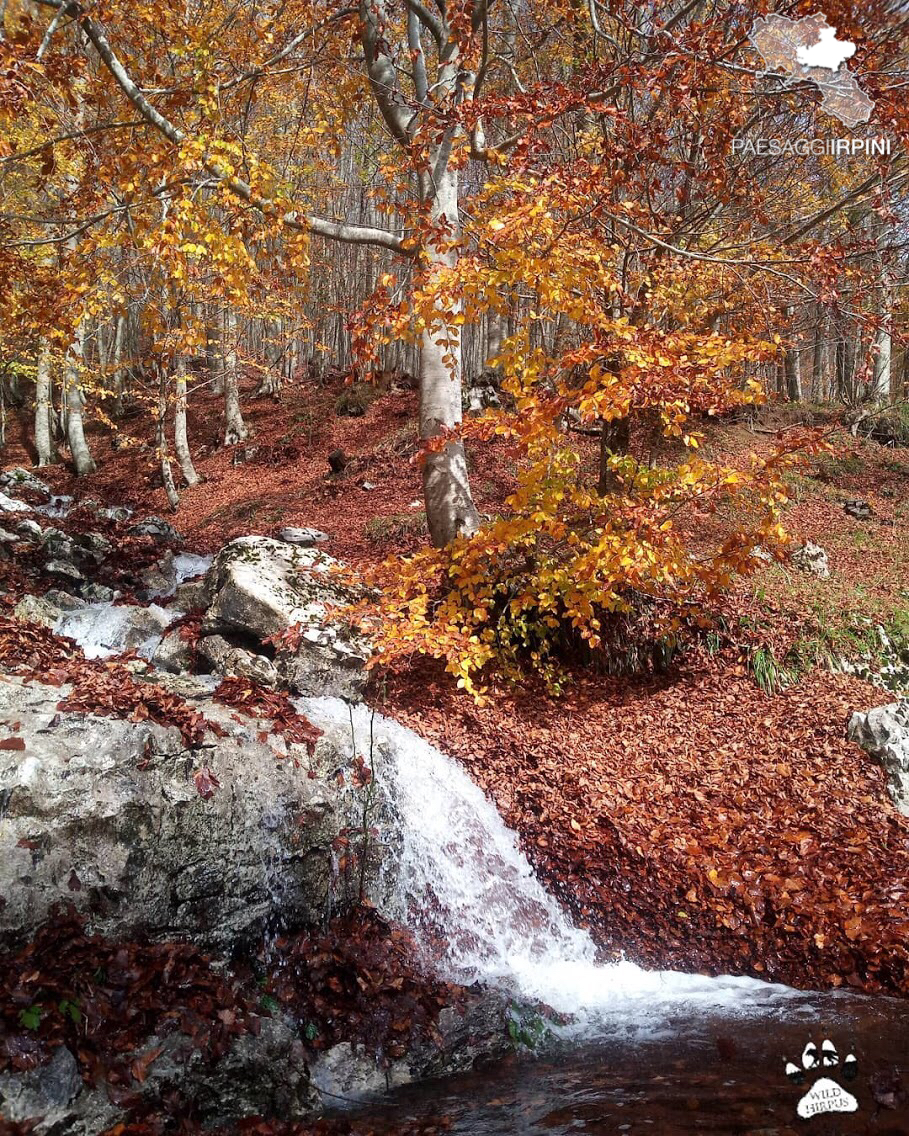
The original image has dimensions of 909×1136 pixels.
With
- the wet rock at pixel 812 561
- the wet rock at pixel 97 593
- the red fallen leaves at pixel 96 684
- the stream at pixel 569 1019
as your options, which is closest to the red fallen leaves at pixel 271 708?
the stream at pixel 569 1019

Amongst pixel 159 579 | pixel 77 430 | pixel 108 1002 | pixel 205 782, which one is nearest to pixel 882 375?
pixel 159 579

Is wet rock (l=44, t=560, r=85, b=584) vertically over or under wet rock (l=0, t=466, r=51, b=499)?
under

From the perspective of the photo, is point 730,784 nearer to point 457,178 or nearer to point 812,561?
point 812,561

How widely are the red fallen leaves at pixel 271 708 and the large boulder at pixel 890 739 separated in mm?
5004

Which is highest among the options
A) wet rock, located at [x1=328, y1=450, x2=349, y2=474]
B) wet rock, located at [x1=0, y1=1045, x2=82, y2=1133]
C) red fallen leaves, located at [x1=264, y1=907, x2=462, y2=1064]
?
wet rock, located at [x1=328, y1=450, x2=349, y2=474]

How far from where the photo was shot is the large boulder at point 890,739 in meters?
5.94

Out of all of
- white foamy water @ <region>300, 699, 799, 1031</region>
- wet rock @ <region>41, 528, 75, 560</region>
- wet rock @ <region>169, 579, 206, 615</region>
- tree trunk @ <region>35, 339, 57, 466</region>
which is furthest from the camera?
tree trunk @ <region>35, 339, 57, 466</region>

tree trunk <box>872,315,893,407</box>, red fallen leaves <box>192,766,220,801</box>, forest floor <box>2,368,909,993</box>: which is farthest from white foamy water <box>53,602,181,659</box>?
tree trunk <box>872,315,893,407</box>

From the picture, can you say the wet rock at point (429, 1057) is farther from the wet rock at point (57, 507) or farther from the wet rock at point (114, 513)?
the wet rock at point (57, 507)

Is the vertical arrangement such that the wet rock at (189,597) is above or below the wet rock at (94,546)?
below

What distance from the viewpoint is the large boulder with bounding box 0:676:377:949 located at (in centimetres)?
387

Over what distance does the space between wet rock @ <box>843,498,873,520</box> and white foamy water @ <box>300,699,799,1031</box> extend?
9.39 meters

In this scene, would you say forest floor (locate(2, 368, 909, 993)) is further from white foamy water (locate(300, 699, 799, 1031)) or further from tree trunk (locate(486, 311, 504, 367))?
tree trunk (locate(486, 311, 504, 367))

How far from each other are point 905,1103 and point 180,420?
55.6 feet
